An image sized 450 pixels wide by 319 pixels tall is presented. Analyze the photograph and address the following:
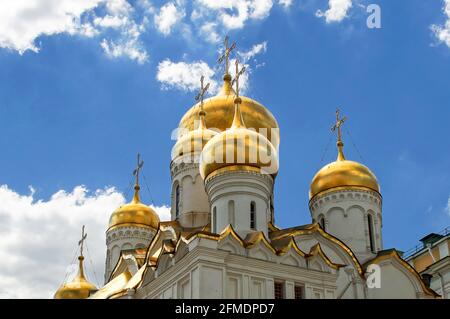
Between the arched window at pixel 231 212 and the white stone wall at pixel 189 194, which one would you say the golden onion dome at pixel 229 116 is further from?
the arched window at pixel 231 212

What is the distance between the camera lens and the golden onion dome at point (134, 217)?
2695cm

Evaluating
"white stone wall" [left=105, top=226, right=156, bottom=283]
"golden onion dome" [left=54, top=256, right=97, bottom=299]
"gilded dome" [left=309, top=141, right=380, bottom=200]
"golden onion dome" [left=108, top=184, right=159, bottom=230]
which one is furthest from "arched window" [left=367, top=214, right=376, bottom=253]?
"golden onion dome" [left=54, top=256, right=97, bottom=299]

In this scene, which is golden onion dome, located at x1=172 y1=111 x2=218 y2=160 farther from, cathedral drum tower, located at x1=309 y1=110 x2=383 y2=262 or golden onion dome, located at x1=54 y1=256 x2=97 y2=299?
golden onion dome, located at x1=54 y1=256 x2=97 y2=299

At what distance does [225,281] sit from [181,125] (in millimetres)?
10577

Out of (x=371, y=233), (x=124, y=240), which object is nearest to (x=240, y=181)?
(x=371, y=233)

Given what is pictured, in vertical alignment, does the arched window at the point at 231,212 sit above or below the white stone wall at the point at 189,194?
below

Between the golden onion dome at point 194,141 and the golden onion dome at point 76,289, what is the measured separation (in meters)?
6.71

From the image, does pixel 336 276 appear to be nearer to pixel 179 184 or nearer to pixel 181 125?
pixel 179 184

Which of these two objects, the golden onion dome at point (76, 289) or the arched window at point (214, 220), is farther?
the golden onion dome at point (76, 289)

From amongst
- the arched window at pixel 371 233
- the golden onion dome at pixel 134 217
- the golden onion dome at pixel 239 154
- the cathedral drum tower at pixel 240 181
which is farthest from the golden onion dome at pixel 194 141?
the arched window at pixel 371 233

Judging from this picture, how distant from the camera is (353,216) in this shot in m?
23.1

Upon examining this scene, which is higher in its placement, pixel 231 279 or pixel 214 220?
pixel 214 220

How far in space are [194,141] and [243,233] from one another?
6312 mm

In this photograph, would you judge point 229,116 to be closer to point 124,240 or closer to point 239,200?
point 124,240
